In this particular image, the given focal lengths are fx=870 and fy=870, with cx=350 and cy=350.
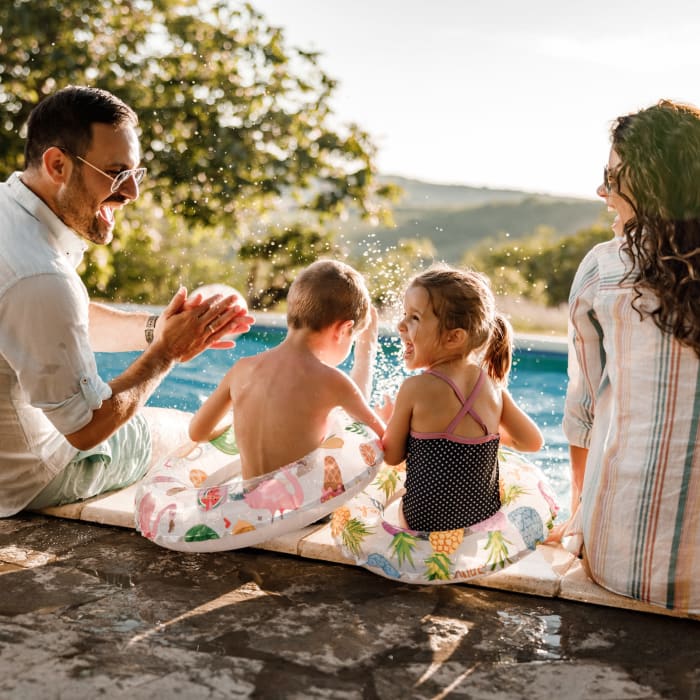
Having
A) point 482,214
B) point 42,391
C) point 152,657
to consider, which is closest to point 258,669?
point 152,657

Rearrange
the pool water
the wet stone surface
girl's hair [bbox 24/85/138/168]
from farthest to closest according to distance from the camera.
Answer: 1. the pool water
2. girl's hair [bbox 24/85/138/168]
3. the wet stone surface

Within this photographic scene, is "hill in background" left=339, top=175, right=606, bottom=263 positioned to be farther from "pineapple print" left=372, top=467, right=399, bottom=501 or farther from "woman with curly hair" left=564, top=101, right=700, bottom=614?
"woman with curly hair" left=564, top=101, right=700, bottom=614

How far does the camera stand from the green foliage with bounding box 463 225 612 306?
15672 millimetres

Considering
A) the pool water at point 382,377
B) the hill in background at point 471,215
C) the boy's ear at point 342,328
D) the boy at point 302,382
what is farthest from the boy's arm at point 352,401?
the hill in background at point 471,215

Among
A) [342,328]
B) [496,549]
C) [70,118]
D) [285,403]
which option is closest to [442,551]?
[496,549]

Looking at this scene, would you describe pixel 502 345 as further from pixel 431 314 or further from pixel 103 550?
pixel 103 550

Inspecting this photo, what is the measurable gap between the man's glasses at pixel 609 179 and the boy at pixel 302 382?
767 mm

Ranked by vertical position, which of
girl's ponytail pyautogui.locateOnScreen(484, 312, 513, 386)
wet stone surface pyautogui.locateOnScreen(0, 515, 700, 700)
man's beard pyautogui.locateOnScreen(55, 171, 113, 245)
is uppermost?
man's beard pyautogui.locateOnScreen(55, 171, 113, 245)

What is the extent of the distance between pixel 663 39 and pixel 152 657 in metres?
21.9

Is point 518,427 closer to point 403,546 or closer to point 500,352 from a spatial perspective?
point 500,352

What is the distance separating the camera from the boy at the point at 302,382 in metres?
2.57

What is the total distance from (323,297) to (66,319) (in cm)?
74

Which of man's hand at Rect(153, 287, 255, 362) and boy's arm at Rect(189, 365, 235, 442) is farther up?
man's hand at Rect(153, 287, 255, 362)

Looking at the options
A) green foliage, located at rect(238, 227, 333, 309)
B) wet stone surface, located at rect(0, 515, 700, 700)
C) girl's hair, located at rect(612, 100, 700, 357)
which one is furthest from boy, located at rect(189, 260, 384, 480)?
green foliage, located at rect(238, 227, 333, 309)
